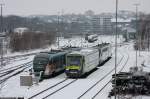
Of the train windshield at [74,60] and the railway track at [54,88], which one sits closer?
the railway track at [54,88]

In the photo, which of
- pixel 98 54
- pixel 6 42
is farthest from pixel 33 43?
pixel 98 54

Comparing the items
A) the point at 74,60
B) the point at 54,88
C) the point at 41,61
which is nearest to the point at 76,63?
the point at 74,60

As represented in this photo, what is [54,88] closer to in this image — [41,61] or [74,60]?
[41,61]

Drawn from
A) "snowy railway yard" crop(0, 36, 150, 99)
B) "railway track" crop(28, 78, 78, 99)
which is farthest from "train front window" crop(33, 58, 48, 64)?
"railway track" crop(28, 78, 78, 99)

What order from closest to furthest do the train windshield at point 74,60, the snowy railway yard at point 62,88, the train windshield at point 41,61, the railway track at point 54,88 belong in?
1. the railway track at point 54,88
2. the snowy railway yard at point 62,88
3. the train windshield at point 41,61
4. the train windshield at point 74,60

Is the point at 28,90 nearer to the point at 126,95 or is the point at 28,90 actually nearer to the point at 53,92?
the point at 53,92

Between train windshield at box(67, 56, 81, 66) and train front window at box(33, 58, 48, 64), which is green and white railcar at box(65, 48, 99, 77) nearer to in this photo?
train windshield at box(67, 56, 81, 66)

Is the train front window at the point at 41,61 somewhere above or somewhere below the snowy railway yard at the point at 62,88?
above

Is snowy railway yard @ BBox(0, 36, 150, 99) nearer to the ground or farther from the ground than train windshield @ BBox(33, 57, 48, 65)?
nearer to the ground

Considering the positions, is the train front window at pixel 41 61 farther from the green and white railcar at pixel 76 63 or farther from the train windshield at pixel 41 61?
the green and white railcar at pixel 76 63

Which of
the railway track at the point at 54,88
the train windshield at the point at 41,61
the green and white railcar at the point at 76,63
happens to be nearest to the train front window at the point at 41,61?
the train windshield at the point at 41,61

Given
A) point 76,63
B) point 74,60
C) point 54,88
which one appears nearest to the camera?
point 54,88

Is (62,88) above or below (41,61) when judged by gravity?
below

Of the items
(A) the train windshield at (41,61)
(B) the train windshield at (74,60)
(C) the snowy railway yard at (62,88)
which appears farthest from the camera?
(B) the train windshield at (74,60)
